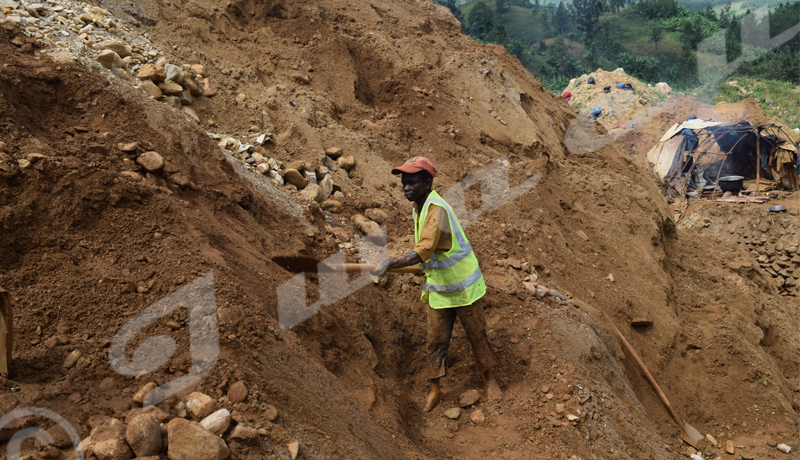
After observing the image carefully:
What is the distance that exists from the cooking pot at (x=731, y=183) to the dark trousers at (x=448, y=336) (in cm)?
1315

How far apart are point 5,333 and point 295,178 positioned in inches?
118

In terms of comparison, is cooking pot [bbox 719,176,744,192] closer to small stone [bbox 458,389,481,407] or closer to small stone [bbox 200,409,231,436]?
small stone [bbox 458,389,481,407]

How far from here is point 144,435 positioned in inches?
75.6

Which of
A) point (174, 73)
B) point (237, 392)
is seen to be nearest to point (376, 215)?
point (174, 73)

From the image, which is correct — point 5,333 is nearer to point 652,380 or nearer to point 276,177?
point 276,177

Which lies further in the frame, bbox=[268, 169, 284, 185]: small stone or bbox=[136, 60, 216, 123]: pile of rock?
bbox=[136, 60, 216, 123]: pile of rock

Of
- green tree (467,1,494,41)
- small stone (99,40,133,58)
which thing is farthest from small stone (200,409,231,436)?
green tree (467,1,494,41)

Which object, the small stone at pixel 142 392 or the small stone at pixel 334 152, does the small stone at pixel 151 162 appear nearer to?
the small stone at pixel 142 392

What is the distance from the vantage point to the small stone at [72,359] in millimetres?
2355

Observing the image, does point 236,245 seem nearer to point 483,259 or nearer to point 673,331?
point 483,259

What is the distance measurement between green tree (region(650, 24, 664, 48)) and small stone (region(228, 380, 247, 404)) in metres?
40.6

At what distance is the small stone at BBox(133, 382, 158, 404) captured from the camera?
220cm

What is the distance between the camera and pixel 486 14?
34250mm

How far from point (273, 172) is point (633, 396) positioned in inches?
147
